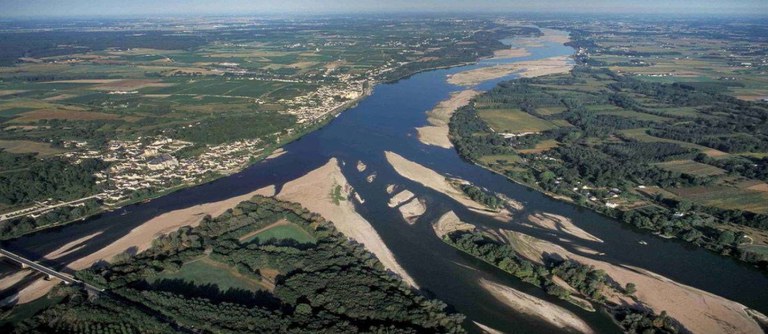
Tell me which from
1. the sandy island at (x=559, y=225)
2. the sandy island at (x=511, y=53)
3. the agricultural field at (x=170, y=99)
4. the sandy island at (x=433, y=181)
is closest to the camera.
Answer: the sandy island at (x=559, y=225)

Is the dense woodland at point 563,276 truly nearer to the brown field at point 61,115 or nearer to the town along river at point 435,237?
the town along river at point 435,237

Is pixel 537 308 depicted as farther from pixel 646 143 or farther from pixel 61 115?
→ pixel 61 115

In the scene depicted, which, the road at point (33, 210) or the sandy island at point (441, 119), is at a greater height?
the sandy island at point (441, 119)

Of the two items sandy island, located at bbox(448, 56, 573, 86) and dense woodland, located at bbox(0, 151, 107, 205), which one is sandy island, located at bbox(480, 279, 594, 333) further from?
sandy island, located at bbox(448, 56, 573, 86)

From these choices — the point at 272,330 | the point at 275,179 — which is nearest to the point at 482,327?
the point at 272,330

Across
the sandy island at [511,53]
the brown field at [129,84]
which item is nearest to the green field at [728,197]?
the brown field at [129,84]

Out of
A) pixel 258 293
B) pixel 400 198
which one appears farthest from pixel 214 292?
pixel 400 198
